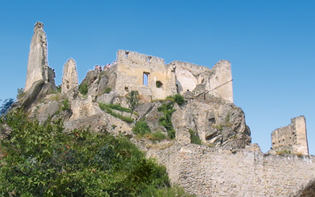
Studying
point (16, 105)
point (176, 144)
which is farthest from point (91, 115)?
point (176, 144)

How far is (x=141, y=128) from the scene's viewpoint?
32.4 m

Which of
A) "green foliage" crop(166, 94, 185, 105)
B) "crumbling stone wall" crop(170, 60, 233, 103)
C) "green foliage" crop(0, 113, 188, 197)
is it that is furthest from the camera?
"crumbling stone wall" crop(170, 60, 233, 103)

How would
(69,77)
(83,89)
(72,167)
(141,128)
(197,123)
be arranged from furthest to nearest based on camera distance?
(69,77), (83,89), (197,123), (141,128), (72,167)

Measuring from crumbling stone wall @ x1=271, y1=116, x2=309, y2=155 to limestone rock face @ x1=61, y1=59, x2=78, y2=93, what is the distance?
16.0 meters

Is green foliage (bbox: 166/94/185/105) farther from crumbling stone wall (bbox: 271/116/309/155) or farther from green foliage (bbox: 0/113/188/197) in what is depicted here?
green foliage (bbox: 0/113/188/197)

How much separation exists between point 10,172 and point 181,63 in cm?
2467

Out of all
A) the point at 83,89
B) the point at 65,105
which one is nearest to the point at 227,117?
the point at 65,105

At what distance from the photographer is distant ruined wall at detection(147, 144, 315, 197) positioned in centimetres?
2356

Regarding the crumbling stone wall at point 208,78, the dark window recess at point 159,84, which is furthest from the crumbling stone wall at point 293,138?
the dark window recess at point 159,84

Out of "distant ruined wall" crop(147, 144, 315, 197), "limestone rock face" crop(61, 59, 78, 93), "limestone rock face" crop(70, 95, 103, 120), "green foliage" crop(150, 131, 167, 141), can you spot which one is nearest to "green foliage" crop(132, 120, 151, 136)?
"green foliage" crop(150, 131, 167, 141)

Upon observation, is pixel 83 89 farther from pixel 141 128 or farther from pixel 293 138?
pixel 293 138

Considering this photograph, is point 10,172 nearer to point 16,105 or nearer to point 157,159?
point 157,159

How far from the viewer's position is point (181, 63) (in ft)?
144

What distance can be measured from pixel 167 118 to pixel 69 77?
11195 millimetres
